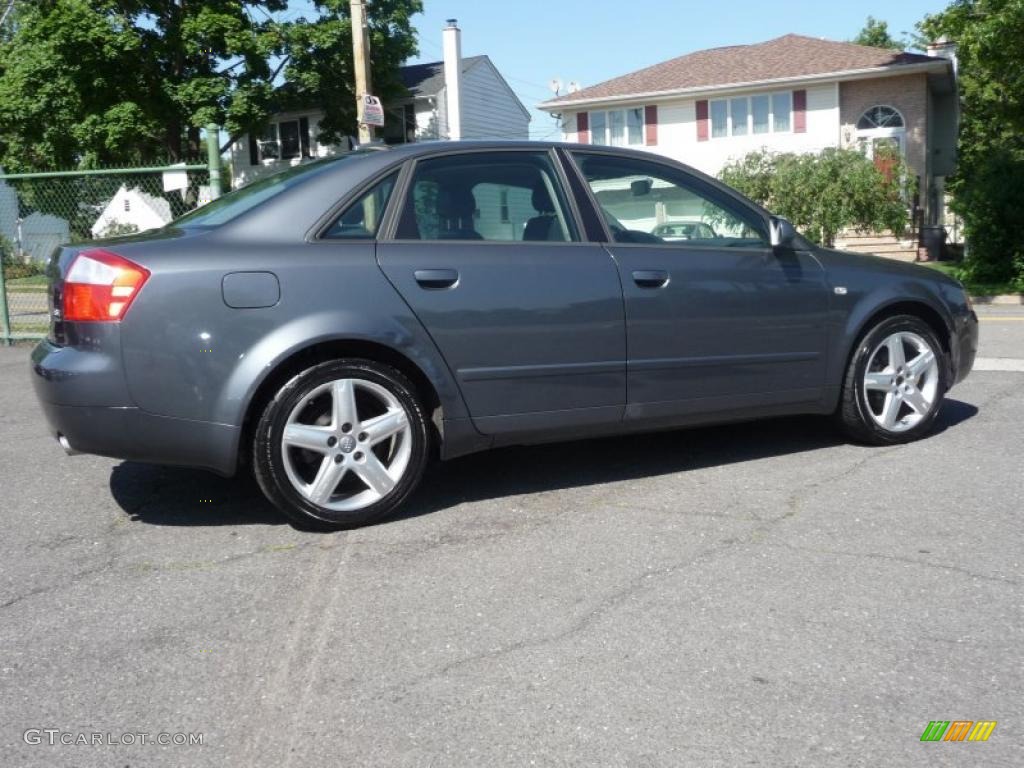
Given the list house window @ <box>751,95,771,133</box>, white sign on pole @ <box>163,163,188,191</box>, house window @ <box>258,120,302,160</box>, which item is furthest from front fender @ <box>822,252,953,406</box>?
house window @ <box>258,120,302,160</box>

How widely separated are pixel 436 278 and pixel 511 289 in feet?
1.10

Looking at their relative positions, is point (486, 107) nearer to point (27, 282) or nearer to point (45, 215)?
point (45, 215)

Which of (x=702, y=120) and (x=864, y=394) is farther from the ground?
(x=702, y=120)

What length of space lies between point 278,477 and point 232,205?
127 cm

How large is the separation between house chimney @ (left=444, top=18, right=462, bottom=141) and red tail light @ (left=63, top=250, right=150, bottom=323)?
31.6 m

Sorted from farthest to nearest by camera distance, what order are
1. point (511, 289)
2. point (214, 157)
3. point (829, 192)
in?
point (829, 192) → point (214, 157) → point (511, 289)

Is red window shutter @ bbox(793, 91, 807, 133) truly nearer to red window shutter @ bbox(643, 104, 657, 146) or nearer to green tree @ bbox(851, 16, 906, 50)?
red window shutter @ bbox(643, 104, 657, 146)

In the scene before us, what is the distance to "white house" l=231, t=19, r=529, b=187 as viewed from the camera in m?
35.2

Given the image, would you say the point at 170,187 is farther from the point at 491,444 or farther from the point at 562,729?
the point at 562,729

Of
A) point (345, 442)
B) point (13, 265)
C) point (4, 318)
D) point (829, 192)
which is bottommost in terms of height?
point (345, 442)

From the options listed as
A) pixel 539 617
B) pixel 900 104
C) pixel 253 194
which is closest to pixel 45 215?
pixel 253 194

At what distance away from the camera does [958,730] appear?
2645 millimetres

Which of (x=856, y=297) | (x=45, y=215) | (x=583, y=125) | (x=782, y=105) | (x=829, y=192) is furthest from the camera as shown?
(x=583, y=125)

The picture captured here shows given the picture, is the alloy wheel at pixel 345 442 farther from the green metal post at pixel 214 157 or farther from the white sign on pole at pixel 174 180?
the white sign on pole at pixel 174 180
